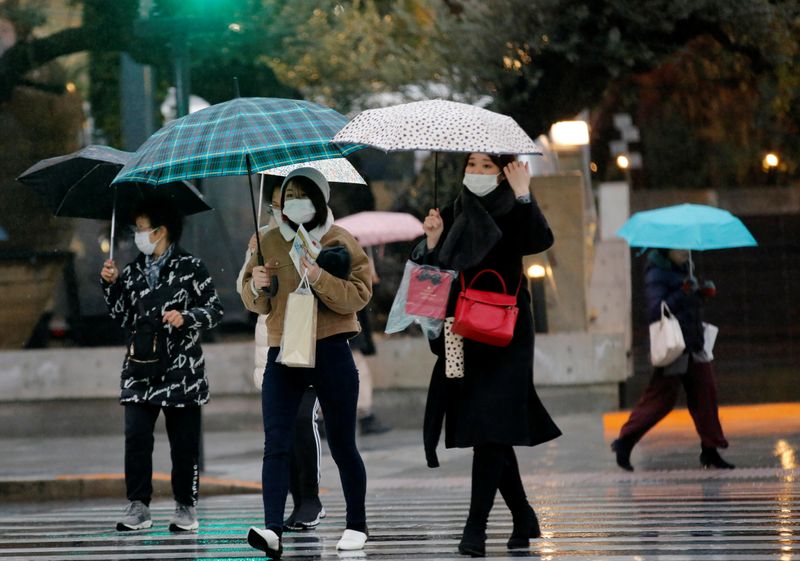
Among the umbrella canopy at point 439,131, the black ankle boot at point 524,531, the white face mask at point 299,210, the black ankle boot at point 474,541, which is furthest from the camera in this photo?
the white face mask at point 299,210

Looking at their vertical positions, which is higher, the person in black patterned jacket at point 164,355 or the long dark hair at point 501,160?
the long dark hair at point 501,160

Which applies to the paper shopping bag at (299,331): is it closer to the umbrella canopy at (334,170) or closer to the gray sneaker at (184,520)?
the umbrella canopy at (334,170)

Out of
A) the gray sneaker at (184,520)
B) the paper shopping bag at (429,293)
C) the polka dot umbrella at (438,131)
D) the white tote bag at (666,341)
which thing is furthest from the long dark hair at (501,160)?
the white tote bag at (666,341)

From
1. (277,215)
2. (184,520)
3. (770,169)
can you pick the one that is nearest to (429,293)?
(277,215)

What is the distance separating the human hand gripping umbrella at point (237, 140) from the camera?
7.30m

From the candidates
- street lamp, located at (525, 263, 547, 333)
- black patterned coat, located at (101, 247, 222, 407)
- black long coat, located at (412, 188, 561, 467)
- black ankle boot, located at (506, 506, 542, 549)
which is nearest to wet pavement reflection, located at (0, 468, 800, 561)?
black ankle boot, located at (506, 506, 542, 549)

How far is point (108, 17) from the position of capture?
1542 cm

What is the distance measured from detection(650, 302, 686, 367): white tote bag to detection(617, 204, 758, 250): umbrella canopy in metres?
0.53

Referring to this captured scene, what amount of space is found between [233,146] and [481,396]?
164cm

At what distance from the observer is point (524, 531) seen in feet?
23.5

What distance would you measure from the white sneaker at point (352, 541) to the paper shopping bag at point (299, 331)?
0.82m

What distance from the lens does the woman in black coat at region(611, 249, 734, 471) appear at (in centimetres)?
1074

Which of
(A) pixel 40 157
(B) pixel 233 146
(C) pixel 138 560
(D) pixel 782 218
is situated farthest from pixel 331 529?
(D) pixel 782 218

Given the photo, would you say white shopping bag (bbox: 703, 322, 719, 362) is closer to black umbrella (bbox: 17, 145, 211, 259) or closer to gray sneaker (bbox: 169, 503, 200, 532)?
black umbrella (bbox: 17, 145, 211, 259)
